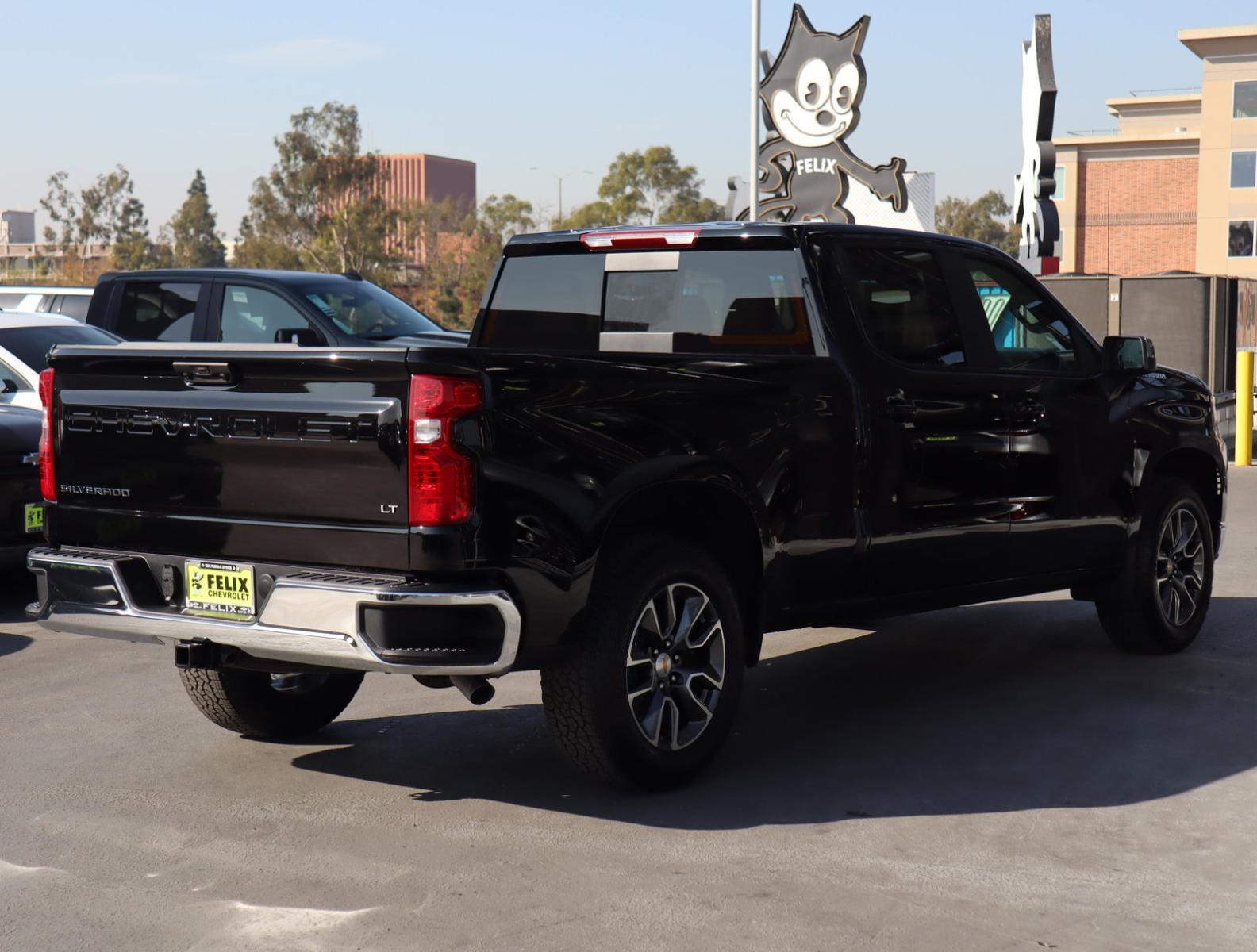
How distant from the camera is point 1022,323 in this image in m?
7.05

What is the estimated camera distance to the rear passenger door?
19.8ft

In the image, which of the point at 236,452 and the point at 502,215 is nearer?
the point at 236,452

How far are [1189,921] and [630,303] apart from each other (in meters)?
3.23

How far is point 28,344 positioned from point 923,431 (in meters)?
7.47

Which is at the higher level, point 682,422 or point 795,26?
point 795,26

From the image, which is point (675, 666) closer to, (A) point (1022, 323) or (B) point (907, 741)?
(B) point (907, 741)

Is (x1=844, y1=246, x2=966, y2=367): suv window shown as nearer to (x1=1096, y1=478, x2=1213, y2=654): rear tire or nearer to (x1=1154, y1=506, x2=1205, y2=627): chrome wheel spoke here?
(x1=1096, y1=478, x2=1213, y2=654): rear tire

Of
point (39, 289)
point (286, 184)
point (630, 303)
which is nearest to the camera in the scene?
point (630, 303)

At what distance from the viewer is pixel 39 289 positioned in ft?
56.9

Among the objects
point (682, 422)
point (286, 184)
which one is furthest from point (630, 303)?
point (286, 184)

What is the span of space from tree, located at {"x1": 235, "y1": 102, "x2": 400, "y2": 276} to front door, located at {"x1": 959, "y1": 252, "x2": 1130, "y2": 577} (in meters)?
73.7

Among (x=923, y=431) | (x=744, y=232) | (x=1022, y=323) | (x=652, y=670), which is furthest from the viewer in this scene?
(x=1022, y=323)

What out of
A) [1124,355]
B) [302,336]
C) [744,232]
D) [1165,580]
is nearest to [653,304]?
[744,232]

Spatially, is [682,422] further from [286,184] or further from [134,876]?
[286,184]
